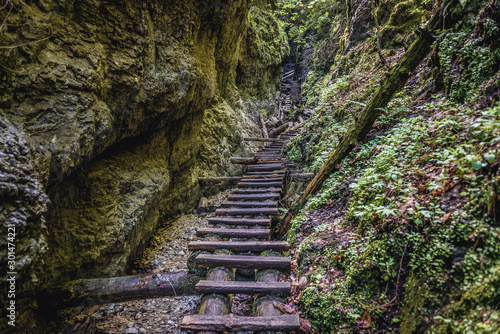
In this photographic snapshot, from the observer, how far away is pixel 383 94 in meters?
4.25

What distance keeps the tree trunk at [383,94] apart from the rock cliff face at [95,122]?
12.5 feet

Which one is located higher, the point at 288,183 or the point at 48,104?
the point at 48,104

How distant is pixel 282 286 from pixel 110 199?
3.60 meters

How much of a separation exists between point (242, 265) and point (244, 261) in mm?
70

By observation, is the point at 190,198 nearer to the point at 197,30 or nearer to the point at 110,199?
the point at 110,199

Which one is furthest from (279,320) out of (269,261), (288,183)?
(288,183)

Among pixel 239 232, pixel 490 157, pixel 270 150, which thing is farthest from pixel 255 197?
pixel 490 157


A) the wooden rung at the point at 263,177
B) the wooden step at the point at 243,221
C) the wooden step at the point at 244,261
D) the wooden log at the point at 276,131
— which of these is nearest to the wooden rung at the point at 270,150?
the wooden log at the point at 276,131

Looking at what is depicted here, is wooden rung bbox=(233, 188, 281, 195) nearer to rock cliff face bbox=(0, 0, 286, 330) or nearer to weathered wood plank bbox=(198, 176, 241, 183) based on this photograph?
weathered wood plank bbox=(198, 176, 241, 183)

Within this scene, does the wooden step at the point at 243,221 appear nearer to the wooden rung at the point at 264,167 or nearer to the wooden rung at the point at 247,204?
the wooden rung at the point at 247,204

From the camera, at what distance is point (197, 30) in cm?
651

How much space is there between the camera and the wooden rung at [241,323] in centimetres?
265

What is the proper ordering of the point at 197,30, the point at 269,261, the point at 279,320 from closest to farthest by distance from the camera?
the point at 279,320 < the point at 269,261 < the point at 197,30

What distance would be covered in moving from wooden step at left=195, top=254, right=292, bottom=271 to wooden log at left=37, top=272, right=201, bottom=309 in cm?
29
